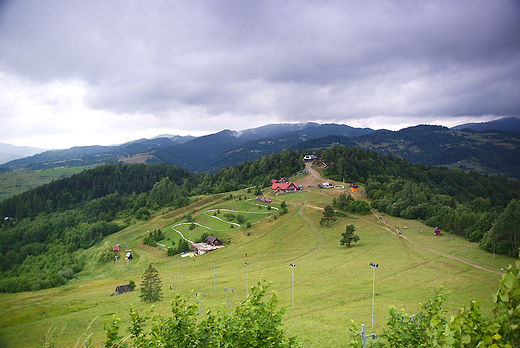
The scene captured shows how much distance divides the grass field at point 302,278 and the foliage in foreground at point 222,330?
8.30 feet

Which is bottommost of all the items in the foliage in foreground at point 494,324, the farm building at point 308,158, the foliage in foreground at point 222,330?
the foliage in foreground at point 222,330

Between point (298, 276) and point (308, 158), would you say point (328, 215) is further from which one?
point (308, 158)

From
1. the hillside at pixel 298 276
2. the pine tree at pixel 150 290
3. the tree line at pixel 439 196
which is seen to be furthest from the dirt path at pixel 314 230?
the pine tree at pixel 150 290

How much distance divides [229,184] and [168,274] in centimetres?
7338

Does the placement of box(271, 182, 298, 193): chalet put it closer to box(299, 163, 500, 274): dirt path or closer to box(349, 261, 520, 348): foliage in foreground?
box(299, 163, 500, 274): dirt path

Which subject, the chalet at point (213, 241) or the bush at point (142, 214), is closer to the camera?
the chalet at point (213, 241)

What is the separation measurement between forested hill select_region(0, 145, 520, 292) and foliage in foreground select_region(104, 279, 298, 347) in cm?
6268

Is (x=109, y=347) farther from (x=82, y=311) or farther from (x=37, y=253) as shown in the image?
(x=37, y=253)

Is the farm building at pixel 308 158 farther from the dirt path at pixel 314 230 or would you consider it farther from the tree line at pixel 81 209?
the dirt path at pixel 314 230

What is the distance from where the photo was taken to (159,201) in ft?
449

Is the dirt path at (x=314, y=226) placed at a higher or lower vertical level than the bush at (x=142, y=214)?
higher

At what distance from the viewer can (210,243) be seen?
6844 centimetres

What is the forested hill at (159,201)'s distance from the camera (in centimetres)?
7012

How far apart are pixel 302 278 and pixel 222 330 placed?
34873 millimetres
